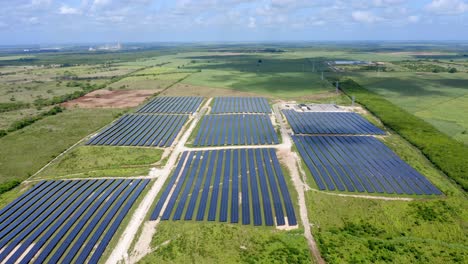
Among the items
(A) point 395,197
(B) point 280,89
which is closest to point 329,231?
(A) point 395,197

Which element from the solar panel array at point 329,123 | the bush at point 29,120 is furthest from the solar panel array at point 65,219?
the solar panel array at point 329,123

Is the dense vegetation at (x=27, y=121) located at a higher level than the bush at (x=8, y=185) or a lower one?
higher

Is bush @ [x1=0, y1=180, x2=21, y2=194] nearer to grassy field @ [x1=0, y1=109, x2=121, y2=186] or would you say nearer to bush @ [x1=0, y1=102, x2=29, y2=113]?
grassy field @ [x1=0, y1=109, x2=121, y2=186]

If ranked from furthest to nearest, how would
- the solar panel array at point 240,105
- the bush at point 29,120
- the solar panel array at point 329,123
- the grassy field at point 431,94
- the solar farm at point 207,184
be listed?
the solar panel array at point 240,105 < the grassy field at point 431,94 < the bush at point 29,120 < the solar panel array at point 329,123 < the solar farm at point 207,184

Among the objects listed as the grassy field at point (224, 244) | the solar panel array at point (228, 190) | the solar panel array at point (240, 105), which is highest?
the solar panel array at point (240, 105)

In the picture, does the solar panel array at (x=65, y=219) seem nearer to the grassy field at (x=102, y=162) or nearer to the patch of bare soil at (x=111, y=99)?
the grassy field at (x=102, y=162)

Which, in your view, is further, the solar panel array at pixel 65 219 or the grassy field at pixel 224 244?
the solar panel array at pixel 65 219

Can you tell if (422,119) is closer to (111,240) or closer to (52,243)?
(111,240)
